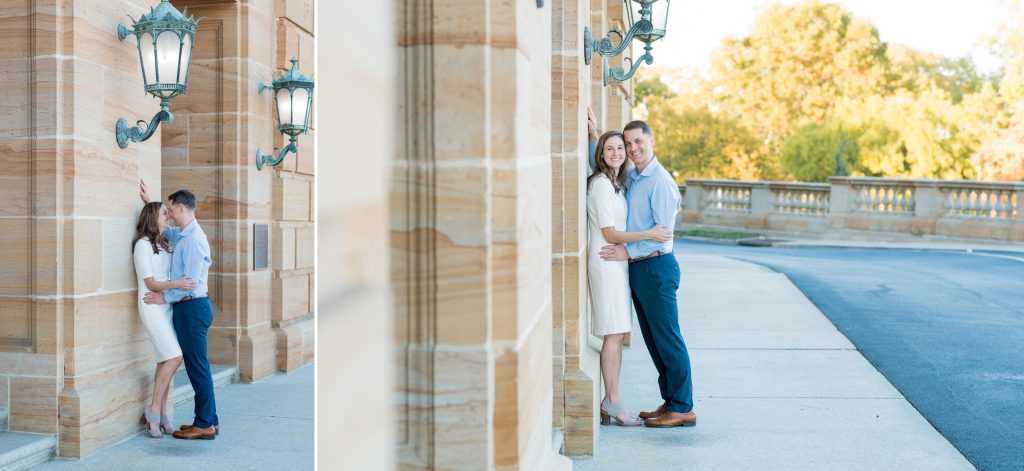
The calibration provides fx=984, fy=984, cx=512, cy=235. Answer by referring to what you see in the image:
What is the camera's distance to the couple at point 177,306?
687cm

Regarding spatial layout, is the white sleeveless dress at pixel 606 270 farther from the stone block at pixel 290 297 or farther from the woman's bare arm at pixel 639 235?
the stone block at pixel 290 297

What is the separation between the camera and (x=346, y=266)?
9.14 ft

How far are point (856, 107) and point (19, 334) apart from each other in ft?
131

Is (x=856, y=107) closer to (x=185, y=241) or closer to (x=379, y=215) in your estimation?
(x=185, y=241)

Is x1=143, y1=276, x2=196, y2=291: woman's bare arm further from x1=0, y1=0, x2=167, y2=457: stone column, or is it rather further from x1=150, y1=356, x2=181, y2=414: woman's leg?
x1=150, y1=356, x2=181, y2=414: woman's leg

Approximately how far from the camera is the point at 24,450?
6125 millimetres

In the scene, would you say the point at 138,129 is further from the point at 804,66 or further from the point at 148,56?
the point at 804,66

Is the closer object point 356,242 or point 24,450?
point 356,242

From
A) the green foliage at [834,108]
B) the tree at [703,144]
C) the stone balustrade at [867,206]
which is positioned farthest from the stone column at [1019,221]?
the tree at [703,144]

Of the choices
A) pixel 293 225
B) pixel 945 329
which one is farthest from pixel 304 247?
pixel 945 329

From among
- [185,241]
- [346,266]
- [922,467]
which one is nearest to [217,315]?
[185,241]

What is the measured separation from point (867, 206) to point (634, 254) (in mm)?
23215

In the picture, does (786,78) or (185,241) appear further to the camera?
(786,78)

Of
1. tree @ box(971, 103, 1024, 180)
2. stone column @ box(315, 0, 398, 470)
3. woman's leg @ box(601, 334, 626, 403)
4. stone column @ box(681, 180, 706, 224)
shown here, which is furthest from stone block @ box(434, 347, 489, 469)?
tree @ box(971, 103, 1024, 180)
